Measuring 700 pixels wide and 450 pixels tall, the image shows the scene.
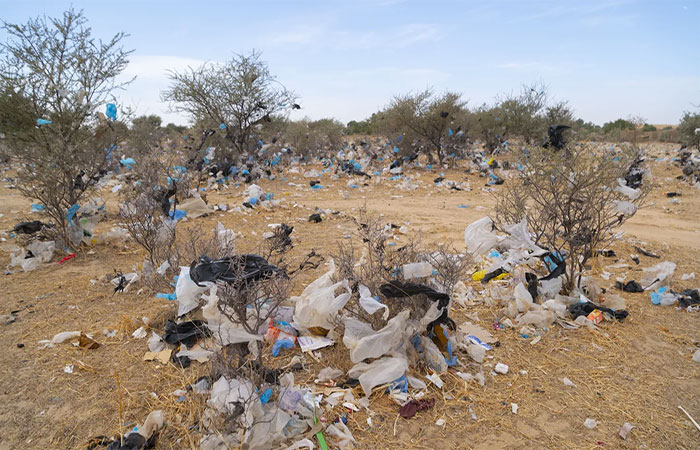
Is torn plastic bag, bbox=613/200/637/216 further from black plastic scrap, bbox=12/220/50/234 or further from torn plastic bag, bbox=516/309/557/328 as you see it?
black plastic scrap, bbox=12/220/50/234

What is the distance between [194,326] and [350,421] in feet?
4.86

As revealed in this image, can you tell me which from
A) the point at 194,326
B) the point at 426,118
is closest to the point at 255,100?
the point at 426,118

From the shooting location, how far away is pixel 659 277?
4.05 metres

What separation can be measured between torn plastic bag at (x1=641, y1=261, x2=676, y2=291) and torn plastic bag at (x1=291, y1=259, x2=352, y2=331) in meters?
3.25

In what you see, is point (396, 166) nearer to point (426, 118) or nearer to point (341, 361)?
point (426, 118)

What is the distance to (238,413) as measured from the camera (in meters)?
1.81

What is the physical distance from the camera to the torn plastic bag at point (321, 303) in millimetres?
2629

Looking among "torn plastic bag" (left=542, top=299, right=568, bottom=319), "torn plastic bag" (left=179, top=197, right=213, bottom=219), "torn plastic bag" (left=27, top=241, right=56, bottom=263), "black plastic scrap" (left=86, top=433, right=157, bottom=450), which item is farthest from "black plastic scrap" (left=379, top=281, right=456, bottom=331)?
"torn plastic bag" (left=179, top=197, right=213, bottom=219)

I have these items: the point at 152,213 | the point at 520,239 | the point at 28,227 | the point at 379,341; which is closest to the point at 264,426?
the point at 379,341

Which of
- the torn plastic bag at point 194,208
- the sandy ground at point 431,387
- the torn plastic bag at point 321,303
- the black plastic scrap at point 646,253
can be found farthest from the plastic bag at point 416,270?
the torn plastic bag at point 194,208

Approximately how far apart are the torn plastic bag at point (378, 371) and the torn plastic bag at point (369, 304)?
0.87 feet

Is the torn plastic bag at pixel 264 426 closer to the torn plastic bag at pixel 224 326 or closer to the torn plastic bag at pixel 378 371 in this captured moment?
the torn plastic bag at pixel 224 326

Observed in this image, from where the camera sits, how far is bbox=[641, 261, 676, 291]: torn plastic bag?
13.2 ft

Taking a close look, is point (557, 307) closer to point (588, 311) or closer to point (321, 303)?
point (588, 311)
